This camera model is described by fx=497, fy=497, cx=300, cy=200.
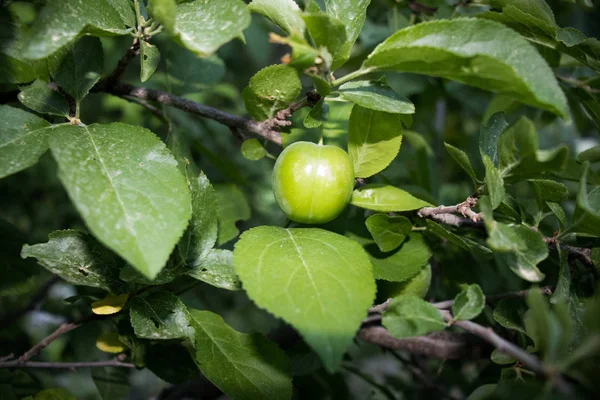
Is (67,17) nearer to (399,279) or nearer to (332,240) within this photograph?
(332,240)

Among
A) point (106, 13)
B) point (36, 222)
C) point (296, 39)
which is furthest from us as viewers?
point (36, 222)

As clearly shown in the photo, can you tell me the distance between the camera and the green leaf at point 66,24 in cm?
76

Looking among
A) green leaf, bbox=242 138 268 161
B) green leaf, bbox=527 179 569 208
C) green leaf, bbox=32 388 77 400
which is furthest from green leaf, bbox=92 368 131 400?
green leaf, bbox=527 179 569 208

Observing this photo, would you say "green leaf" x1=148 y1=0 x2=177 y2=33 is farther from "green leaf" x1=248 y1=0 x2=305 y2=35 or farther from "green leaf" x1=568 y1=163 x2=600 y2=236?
"green leaf" x1=568 y1=163 x2=600 y2=236

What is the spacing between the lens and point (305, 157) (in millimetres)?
958

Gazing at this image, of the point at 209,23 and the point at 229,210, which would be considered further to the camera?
the point at 229,210

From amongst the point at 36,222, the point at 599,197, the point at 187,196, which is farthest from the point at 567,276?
the point at 36,222

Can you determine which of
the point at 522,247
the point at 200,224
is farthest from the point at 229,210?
the point at 522,247

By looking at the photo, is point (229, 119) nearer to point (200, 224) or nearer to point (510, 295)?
point (200, 224)

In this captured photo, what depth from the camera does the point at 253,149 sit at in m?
1.22

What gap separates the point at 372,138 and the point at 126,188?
507 millimetres

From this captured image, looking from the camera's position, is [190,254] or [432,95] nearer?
[190,254]

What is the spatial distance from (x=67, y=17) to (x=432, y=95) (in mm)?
1352

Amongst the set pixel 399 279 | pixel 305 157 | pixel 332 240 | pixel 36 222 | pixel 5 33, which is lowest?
pixel 36 222
